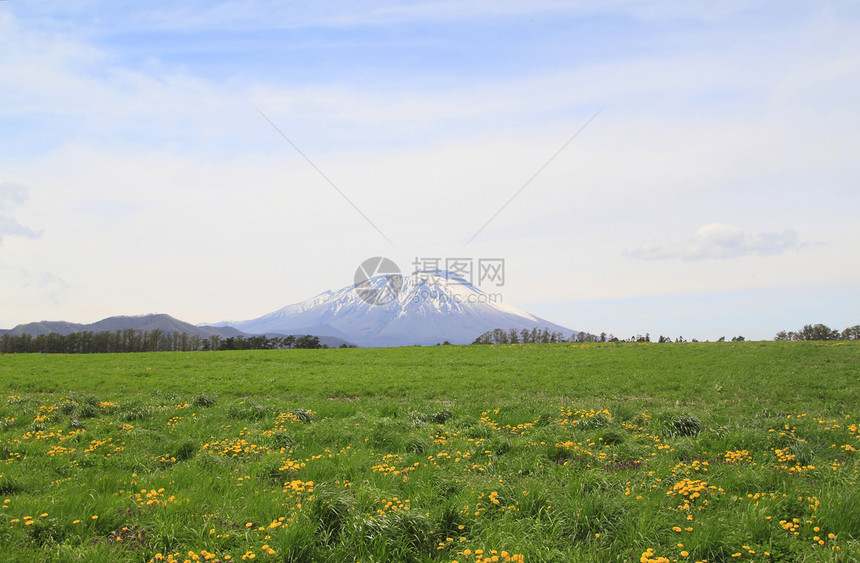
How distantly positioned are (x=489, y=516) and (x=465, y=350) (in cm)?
3664

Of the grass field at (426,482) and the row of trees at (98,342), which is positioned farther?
the row of trees at (98,342)

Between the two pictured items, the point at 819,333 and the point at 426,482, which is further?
the point at 819,333

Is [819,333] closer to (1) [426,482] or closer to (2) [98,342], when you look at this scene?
(1) [426,482]

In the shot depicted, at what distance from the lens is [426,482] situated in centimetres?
841

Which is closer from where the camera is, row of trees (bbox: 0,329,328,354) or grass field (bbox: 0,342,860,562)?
grass field (bbox: 0,342,860,562)

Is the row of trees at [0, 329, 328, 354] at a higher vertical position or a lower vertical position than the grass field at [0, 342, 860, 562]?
lower

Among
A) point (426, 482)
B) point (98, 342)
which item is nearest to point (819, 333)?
point (426, 482)

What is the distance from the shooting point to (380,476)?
875 cm

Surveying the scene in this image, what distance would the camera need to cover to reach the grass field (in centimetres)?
620

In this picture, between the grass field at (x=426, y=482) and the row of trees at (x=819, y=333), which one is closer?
the grass field at (x=426, y=482)

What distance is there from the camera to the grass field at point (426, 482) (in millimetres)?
6203

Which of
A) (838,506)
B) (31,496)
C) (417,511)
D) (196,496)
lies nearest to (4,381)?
(31,496)

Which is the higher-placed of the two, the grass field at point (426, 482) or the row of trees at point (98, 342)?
the grass field at point (426, 482)

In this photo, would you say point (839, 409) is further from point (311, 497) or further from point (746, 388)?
point (311, 497)
